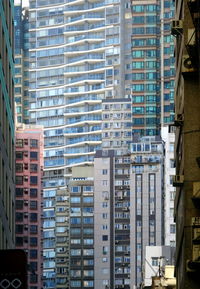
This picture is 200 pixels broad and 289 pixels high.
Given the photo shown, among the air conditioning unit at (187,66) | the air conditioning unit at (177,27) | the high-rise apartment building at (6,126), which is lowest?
the high-rise apartment building at (6,126)

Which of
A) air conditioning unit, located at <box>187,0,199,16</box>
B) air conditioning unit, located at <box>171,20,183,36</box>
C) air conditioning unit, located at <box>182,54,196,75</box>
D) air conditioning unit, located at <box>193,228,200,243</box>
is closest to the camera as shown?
air conditioning unit, located at <box>187,0,199,16</box>

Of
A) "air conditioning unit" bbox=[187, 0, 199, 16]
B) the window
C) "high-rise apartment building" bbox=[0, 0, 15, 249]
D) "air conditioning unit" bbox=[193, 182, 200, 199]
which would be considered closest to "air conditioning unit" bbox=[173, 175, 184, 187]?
"air conditioning unit" bbox=[193, 182, 200, 199]

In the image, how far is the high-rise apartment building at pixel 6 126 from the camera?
179 ft

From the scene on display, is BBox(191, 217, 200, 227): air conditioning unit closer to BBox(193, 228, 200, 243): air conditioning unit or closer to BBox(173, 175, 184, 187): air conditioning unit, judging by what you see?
BBox(193, 228, 200, 243): air conditioning unit

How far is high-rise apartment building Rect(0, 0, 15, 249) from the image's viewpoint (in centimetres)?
5462

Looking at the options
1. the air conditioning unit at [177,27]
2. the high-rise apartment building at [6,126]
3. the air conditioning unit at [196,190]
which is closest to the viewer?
the air conditioning unit at [196,190]

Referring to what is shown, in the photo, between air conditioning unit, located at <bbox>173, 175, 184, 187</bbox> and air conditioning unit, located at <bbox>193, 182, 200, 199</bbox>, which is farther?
air conditioning unit, located at <bbox>173, 175, 184, 187</bbox>

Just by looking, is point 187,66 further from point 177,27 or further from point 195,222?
point 195,222

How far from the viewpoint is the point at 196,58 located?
37469 mm

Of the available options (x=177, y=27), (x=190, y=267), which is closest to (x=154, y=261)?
(x=177, y=27)

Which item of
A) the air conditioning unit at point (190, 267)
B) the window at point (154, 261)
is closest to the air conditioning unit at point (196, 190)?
the air conditioning unit at point (190, 267)

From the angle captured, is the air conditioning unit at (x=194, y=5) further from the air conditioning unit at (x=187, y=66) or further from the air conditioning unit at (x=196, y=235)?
the air conditioning unit at (x=196, y=235)

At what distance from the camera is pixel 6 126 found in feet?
193

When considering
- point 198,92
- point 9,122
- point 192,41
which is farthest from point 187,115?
point 9,122
